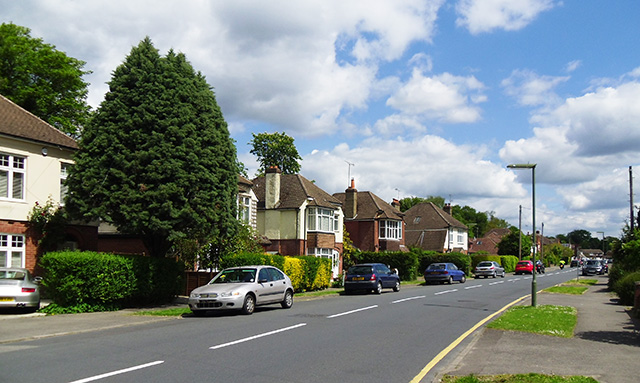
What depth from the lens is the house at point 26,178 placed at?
21.3m

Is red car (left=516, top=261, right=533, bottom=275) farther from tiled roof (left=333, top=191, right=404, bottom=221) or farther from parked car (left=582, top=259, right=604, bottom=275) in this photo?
tiled roof (left=333, top=191, right=404, bottom=221)

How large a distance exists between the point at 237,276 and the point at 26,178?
32.1ft

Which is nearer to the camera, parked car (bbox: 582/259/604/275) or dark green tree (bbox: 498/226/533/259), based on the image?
parked car (bbox: 582/259/604/275)

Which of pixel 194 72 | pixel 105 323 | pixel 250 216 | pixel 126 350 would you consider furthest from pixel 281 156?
pixel 126 350

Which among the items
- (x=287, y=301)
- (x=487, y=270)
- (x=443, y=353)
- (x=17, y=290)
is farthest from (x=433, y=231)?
(x=443, y=353)

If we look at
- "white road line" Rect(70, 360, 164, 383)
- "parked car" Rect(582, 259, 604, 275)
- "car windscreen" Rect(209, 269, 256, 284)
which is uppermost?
"car windscreen" Rect(209, 269, 256, 284)

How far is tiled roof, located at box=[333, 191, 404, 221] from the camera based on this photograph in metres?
57.8

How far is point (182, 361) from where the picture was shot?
962cm

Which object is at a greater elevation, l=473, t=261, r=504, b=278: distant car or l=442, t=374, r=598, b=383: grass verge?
l=442, t=374, r=598, b=383: grass verge

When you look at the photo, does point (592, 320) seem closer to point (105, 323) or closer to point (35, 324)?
point (105, 323)

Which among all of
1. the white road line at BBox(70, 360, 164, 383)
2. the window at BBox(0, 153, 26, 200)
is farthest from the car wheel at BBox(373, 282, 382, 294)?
the white road line at BBox(70, 360, 164, 383)

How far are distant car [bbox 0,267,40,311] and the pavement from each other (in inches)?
15.2

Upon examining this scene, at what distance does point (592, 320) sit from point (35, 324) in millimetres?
15787

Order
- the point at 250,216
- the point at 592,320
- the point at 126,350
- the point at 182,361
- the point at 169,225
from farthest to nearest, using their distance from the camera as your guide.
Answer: the point at 250,216 < the point at 169,225 < the point at 592,320 < the point at 126,350 < the point at 182,361
